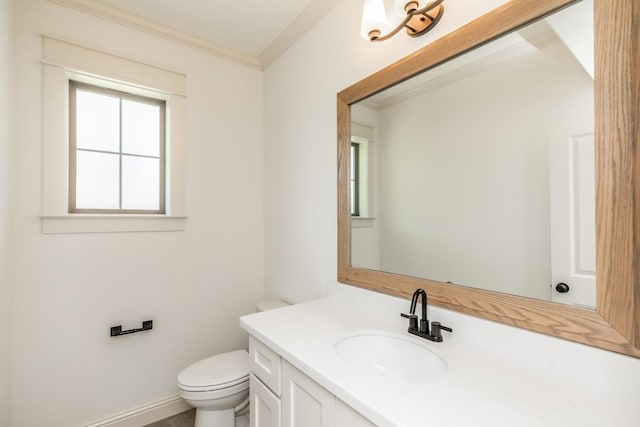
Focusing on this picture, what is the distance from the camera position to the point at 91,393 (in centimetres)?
166

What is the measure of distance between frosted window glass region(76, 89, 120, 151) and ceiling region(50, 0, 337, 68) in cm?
47

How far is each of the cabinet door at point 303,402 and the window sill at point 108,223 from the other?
1.31 meters

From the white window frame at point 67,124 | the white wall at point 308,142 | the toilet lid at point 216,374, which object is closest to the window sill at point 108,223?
the white window frame at point 67,124

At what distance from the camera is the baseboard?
1.70 m

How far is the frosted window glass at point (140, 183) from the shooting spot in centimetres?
186

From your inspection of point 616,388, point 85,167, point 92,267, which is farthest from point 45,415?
point 616,388

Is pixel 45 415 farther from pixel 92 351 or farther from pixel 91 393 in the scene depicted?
pixel 92 351

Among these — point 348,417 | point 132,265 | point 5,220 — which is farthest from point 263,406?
point 5,220

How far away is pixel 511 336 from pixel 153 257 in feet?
6.27

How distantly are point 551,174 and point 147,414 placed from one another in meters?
2.41

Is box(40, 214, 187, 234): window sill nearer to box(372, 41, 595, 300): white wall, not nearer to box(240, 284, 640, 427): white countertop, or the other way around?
box(240, 284, 640, 427): white countertop

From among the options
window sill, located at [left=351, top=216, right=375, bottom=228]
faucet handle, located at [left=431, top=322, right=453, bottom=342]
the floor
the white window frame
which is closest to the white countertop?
faucet handle, located at [left=431, top=322, right=453, bottom=342]

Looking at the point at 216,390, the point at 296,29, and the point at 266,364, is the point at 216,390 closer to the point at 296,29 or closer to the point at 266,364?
the point at 266,364

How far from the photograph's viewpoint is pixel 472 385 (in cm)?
75
